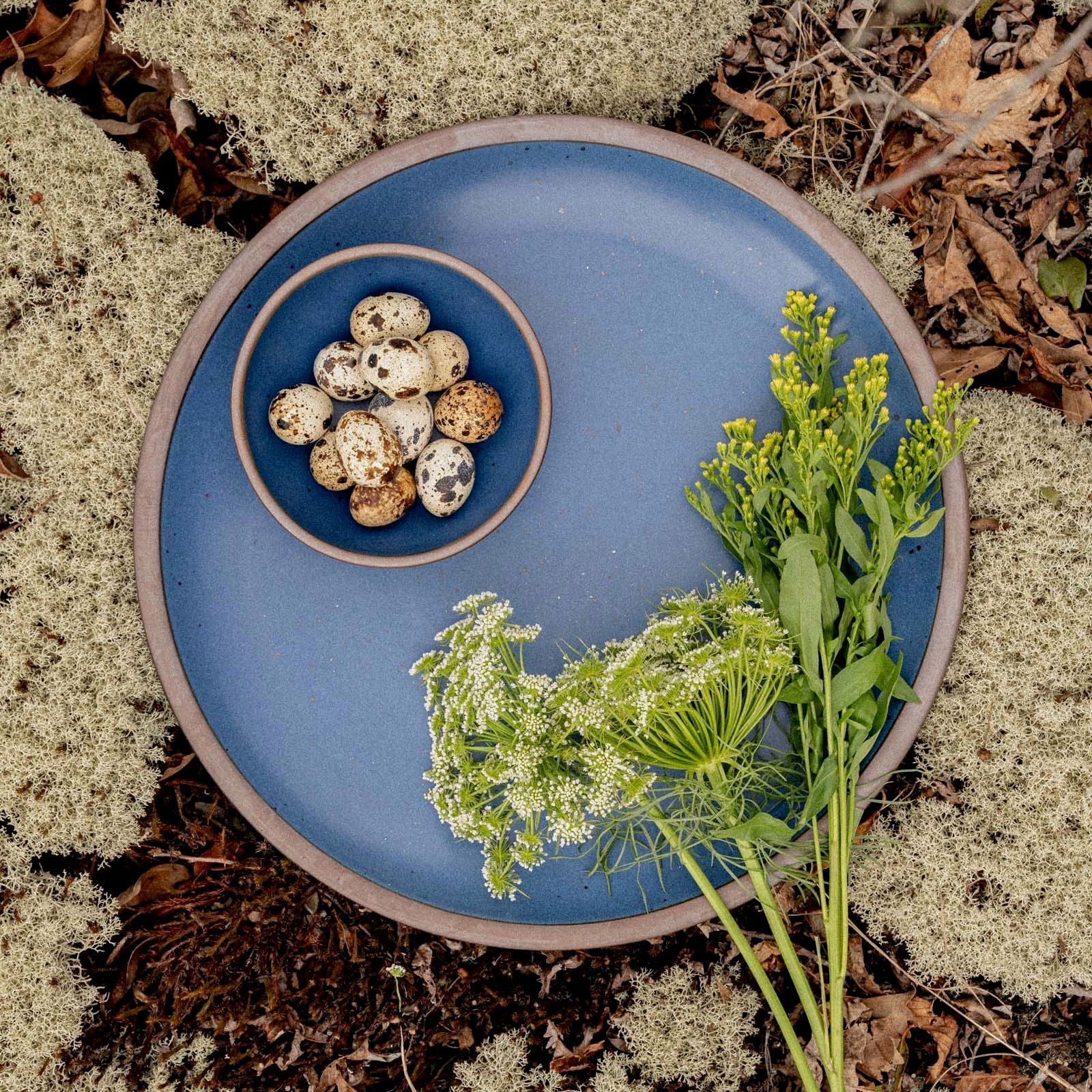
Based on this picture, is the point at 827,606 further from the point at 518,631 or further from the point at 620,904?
the point at 620,904

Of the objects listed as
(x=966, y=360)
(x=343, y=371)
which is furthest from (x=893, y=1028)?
(x=343, y=371)

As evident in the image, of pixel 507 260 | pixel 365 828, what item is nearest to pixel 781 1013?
pixel 365 828

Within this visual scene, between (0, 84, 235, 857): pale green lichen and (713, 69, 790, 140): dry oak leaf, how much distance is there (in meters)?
1.15

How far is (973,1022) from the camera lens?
1.96 m

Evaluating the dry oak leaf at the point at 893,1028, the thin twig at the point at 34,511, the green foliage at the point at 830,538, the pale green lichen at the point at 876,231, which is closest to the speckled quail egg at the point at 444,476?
the green foliage at the point at 830,538

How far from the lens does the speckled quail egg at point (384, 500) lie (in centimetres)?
154

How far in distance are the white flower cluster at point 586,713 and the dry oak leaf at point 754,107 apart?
3.64 ft

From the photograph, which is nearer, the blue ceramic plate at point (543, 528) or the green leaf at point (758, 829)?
the green leaf at point (758, 829)

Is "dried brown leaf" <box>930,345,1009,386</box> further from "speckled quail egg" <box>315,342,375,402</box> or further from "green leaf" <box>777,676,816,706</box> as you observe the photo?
"speckled quail egg" <box>315,342,375,402</box>

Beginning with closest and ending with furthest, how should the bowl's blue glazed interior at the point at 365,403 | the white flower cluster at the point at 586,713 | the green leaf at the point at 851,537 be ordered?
the white flower cluster at the point at 586,713, the green leaf at the point at 851,537, the bowl's blue glazed interior at the point at 365,403

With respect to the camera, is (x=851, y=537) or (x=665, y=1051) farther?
(x=665, y=1051)

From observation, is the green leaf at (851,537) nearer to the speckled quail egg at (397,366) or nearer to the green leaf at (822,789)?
the green leaf at (822,789)

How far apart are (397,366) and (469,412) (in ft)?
0.47

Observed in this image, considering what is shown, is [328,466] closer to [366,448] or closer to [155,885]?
[366,448]
